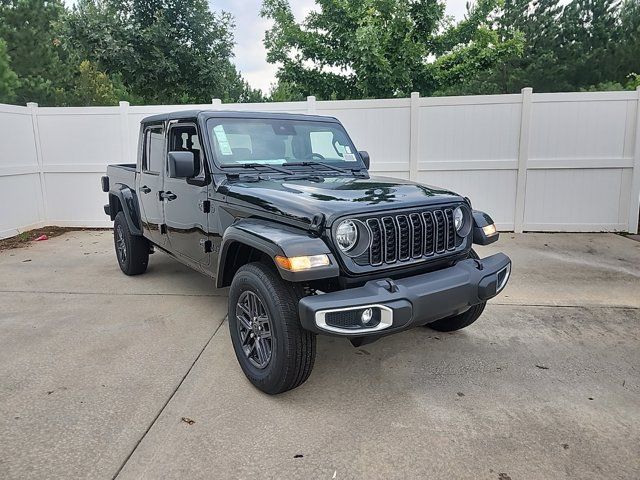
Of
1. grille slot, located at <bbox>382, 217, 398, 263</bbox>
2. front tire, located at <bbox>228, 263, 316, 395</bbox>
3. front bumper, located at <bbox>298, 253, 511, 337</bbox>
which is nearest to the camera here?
front bumper, located at <bbox>298, 253, 511, 337</bbox>

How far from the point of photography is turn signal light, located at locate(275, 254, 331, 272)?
2.62 m

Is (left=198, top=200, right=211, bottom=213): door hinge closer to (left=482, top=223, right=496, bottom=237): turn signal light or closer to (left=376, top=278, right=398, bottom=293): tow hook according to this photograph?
(left=376, top=278, right=398, bottom=293): tow hook

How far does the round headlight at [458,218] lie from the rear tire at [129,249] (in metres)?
3.77

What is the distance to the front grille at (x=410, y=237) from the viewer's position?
2867 mm

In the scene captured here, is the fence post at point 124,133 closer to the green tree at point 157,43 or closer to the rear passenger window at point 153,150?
the rear passenger window at point 153,150

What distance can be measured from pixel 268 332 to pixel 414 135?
19.1 ft

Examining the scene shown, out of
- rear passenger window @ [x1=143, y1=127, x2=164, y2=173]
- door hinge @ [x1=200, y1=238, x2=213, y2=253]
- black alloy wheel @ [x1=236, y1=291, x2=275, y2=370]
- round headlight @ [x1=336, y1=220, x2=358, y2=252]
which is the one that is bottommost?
black alloy wheel @ [x1=236, y1=291, x2=275, y2=370]

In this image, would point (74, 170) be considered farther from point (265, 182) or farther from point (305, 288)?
point (305, 288)

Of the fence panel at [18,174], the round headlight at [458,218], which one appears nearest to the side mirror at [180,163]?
the round headlight at [458,218]

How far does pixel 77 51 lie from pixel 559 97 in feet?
45.6

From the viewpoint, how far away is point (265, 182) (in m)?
3.62

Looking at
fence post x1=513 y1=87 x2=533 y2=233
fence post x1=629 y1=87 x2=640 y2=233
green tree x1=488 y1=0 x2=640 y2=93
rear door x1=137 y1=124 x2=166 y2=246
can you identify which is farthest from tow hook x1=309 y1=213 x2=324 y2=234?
green tree x1=488 y1=0 x2=640 y2=93

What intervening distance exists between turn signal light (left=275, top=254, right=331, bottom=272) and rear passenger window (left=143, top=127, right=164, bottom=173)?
100 inches

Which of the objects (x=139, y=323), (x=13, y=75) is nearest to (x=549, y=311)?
(x=139, y=323)
